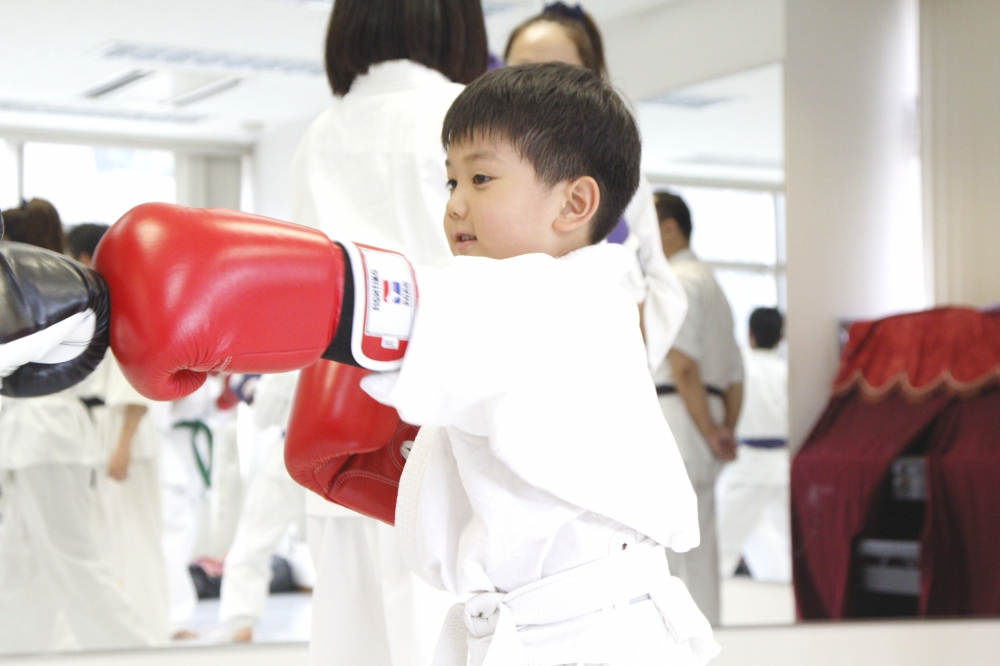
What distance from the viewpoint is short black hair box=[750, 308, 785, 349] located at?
295cm

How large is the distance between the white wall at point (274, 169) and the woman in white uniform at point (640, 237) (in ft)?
1.93

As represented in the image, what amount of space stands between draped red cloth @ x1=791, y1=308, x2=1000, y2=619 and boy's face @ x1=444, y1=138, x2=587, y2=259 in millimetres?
2065

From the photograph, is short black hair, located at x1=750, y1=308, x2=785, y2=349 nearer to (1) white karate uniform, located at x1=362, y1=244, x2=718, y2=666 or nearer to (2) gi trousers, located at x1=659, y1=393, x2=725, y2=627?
(2) gi trousers, located at x1=659, y1=393, x2=725, y2=627

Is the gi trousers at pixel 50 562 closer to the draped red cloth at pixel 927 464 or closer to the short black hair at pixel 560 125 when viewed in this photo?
the short black hair at pixel 560 125

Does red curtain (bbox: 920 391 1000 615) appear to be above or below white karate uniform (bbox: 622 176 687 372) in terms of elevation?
below

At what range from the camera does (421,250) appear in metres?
1.71

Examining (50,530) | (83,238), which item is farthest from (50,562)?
(83,238)

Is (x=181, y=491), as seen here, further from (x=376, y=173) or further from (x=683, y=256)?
(x=683, y=256)

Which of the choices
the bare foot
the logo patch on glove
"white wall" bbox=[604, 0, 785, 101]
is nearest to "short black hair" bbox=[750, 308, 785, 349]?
"white wall" bbox=[604, 0, 785, 101]

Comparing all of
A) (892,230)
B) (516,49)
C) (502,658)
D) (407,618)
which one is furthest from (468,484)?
(892,230)

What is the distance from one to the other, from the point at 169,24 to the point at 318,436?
183cm

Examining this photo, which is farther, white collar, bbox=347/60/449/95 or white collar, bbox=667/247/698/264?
white collar, bbox=667/247/698/264

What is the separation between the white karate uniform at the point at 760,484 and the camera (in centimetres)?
291

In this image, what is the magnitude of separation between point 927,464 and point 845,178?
2.83 ft
